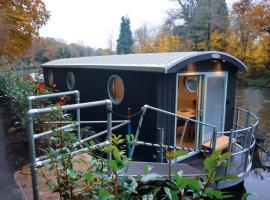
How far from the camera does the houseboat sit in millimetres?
4770

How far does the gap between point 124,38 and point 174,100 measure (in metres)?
32.2

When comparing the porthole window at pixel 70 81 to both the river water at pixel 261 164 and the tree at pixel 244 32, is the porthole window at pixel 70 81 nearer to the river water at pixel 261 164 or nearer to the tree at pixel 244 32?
the river water at pixel 261 164

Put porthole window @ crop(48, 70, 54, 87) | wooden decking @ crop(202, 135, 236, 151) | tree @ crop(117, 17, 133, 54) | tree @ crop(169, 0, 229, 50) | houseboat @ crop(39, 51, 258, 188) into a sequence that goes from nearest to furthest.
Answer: houseboat @ crop(39, 51, 258, 188) → wooden decking @ crop(202, 135, 236, 151) → porthole window @ crop(48, 70, 54, 87) → tree @ crop(169, 0, 229, 50) → tree @ crop(117, 17, 133, 54)

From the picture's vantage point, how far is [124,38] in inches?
1409

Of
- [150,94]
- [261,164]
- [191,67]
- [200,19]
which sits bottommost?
[261,164]

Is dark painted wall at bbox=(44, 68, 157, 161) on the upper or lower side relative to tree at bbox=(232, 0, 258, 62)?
lower

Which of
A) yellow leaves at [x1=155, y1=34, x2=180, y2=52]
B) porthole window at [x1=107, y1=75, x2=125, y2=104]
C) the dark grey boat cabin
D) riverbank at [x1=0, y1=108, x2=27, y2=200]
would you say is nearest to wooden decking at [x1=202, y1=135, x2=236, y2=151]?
the dark grey boat cabin

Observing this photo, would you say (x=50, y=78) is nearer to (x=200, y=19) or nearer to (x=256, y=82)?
(x=200, y=19)

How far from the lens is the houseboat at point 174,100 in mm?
4770

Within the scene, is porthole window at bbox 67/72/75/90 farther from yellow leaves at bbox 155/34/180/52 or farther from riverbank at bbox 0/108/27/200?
yellow leaves at bbox 155/34/180/52

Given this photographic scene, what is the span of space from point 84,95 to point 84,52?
3084 centimetres

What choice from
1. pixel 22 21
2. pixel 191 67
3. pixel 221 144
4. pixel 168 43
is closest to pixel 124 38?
pixel 168 43

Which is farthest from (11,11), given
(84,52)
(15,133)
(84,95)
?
(84,52)

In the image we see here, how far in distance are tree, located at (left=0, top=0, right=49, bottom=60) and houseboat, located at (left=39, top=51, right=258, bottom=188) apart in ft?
25.0
